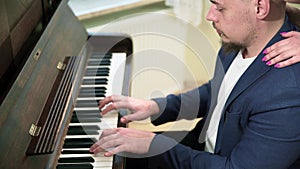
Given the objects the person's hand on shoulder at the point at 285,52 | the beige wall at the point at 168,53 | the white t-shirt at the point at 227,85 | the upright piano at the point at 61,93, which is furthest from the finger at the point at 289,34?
the beige wall at the point at 168,53

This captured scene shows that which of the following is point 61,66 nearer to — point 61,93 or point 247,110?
point 61,93

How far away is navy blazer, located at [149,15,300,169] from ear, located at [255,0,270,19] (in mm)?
89

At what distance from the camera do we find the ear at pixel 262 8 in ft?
3.56

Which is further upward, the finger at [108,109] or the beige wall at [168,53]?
the beige wall at [168,53]

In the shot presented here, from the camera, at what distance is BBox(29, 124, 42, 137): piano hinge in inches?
44.5

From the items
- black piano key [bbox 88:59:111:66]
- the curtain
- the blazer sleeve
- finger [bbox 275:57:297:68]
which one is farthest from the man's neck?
the curtain

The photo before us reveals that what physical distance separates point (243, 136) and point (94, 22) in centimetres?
131

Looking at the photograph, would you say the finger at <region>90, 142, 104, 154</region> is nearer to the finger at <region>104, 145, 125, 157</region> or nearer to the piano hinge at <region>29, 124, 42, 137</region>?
the finger at <region>104, 145, 125, 157</region>

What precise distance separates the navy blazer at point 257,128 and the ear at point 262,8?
0.29ft

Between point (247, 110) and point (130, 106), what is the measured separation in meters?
0.44

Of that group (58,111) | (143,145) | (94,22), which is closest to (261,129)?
(143,145)

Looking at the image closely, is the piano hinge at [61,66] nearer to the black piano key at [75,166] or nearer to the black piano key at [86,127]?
the black piano key at [86,127]

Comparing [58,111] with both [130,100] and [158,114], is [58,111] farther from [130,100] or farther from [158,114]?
[158,114]

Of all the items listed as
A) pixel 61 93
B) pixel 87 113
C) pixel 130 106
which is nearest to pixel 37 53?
pixel 61 93
